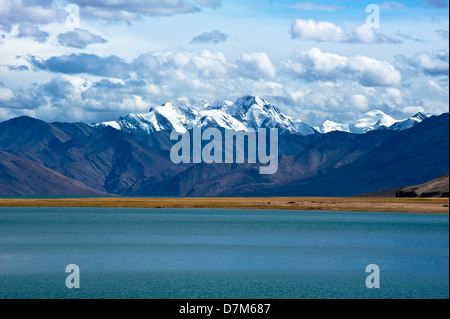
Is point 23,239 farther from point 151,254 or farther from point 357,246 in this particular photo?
point 357,246

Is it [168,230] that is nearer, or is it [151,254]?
[151,254]

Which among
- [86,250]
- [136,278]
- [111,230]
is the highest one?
[111,230]

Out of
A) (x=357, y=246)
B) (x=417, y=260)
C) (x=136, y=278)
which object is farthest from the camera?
(x=357, y=246)

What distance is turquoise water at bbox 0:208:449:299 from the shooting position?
53.8m

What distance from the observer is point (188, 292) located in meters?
53.2

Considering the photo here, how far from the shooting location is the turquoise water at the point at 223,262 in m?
53.8

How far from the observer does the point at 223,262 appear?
70.6 meters

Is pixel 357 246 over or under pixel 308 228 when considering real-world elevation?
under
